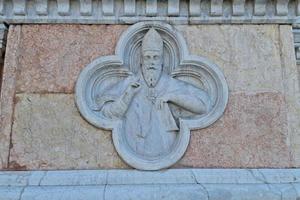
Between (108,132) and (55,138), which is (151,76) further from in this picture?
(55,138)

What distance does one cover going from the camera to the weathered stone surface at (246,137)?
354 cm

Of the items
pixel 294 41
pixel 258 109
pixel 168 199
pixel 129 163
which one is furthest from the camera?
pixel 294 41

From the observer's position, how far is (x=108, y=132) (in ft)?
11.7

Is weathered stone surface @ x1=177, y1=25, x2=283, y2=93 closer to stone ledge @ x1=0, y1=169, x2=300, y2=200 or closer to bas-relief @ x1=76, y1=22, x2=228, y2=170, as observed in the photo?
bas-relief @ x1=76, y1=22, x2=228, y2=170

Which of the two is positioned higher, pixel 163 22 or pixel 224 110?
pixel 163 22

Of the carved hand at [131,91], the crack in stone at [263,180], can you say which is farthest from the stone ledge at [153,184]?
the carved hand at [131,91]

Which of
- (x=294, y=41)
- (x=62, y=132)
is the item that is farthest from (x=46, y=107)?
(x=294, y=41)

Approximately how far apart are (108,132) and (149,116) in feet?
1.30

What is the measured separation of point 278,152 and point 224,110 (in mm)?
598

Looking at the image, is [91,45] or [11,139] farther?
[91,45]

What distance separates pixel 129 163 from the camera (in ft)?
11.3

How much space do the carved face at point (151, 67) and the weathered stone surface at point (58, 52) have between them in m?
0.34

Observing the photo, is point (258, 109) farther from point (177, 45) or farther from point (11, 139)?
point (11, 139)

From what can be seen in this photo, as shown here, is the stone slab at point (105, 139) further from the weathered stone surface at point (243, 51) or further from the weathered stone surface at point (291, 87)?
the weathered stone surface at point (243, 51)
